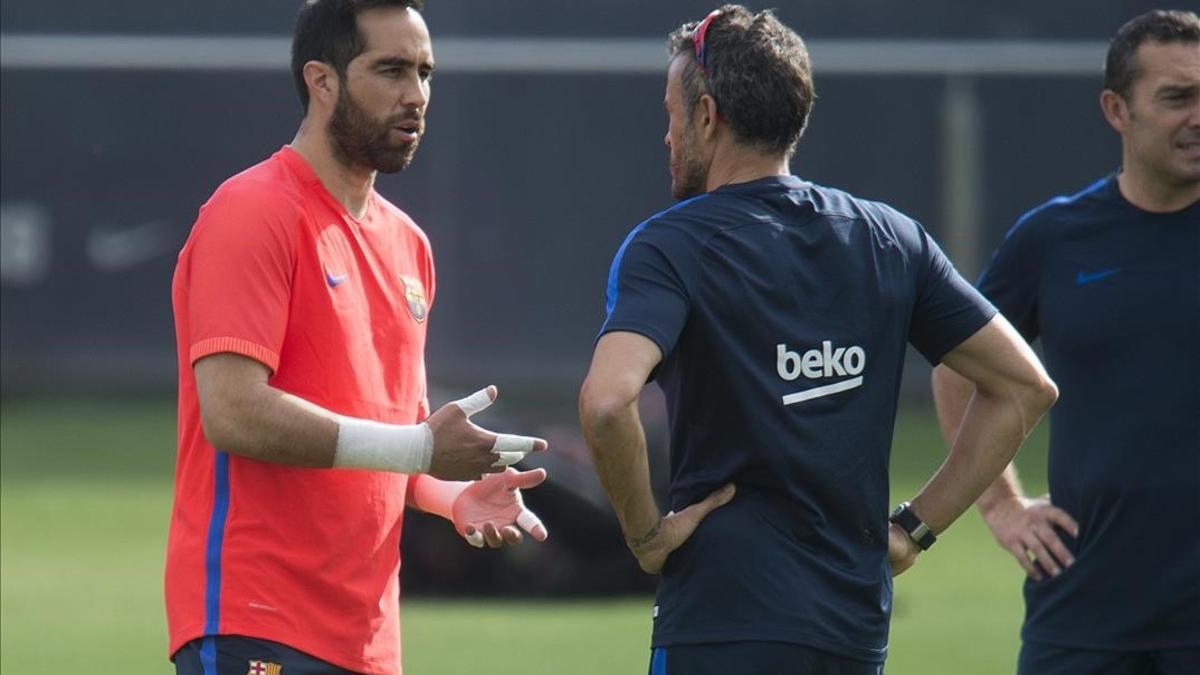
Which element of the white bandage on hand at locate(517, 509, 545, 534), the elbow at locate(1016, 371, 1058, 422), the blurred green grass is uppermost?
the elbow at locate(1016, 371, 1058, 422)

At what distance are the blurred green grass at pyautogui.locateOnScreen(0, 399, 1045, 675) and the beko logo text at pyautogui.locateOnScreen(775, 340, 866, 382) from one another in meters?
4.92

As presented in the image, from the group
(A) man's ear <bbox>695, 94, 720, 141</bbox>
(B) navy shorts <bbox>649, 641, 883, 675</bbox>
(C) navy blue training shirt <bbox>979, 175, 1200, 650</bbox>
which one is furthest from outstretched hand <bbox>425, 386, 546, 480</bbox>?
(C) navy blue training shirt <bbox>979, 175, 1200, 650</bbox>

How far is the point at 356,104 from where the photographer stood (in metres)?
4.50

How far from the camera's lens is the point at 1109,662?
507cm

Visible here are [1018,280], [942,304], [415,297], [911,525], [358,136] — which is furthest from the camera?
[1018,280]

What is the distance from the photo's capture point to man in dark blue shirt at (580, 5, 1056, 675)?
3.94 meters

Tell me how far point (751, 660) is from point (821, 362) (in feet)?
2.07

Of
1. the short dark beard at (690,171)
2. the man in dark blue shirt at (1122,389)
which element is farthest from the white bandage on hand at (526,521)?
the man in dark blue shirt at (1122,389)

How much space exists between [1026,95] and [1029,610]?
1601 cm

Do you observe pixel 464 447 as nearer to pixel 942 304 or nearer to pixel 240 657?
pixel 240 657

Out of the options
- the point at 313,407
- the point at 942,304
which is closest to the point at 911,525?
the point at 942,304

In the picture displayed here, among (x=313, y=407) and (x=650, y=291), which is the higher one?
(x=650, y=291)

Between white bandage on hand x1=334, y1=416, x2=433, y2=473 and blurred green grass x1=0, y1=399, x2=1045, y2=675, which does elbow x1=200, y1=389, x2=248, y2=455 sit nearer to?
white bandage on hand x1=334, y1=416, x2=433, y2=473

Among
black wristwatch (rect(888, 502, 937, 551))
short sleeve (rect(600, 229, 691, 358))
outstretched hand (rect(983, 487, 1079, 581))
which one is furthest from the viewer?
outstretched hand (rect(983, 487, 1079, 581))
